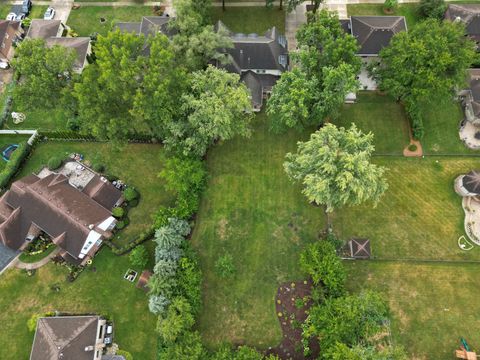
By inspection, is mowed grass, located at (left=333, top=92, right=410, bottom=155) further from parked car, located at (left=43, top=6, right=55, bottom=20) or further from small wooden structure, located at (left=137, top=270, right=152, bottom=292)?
parked car, located at (left=43, top=6, right=55, bottom=20)

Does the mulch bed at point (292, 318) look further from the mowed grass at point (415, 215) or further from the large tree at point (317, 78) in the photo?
the large tree at point (317, 78)

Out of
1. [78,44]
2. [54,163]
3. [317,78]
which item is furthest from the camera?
[78,44]

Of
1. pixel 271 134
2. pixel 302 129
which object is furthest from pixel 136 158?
pixel 302 129

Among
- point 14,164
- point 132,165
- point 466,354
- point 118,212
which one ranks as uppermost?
point 14,164

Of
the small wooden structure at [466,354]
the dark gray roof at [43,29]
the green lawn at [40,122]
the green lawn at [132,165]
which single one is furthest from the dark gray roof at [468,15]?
the dark gray roof at [43,29]

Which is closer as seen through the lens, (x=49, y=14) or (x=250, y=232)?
(x=250, y=232)

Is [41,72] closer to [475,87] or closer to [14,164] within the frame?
[14,164]

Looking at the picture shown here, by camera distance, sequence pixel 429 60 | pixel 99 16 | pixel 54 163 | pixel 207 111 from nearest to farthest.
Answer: pixel 207 111 → pixel 429 60 → pixel 54 163 → pixel 99 16

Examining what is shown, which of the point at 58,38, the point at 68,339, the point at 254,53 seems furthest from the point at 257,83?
the point at 68,339
